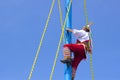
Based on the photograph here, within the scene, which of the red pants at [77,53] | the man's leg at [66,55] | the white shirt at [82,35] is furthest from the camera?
the white shirt at [82,35]

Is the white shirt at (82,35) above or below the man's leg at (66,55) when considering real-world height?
above

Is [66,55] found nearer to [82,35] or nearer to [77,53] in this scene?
[77,53]

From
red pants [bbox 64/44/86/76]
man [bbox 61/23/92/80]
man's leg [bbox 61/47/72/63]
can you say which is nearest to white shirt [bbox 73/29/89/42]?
man [bbox 61/23/92/80]

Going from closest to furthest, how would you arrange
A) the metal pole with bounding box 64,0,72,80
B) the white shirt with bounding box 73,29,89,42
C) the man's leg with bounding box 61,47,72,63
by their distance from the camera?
the metal pole with bounding box 64,0,72,80, the man's leg with bounding box 61,47,72,63, the white shirt with bounding box 73,29,89,42

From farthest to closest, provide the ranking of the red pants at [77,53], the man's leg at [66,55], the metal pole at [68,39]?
the red pants at [77,53], the man's leg at [66,55], the metal pole at [68,39]

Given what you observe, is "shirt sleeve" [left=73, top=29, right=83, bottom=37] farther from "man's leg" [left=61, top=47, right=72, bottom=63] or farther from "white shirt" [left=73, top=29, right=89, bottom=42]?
"man's leg" [left=61, top=47, right=72, bottom=63]

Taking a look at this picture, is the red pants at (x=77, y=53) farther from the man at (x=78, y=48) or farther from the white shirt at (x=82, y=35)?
the white shirt at (x=82, y=35)

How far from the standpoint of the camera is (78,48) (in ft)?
49.7

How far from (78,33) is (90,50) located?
0.74m

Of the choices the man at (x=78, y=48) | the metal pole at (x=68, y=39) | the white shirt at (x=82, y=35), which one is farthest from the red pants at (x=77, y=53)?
the white shirt at (x=82, y=35)

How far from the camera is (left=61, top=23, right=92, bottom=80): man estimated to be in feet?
48.8

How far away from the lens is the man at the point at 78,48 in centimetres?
1488

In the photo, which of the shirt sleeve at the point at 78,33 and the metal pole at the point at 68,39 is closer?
the metal pole at the point at 68,39

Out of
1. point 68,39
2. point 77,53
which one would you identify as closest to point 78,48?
point 77,53
